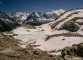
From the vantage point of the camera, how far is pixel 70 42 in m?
56.8

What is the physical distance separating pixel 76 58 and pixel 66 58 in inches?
68.6

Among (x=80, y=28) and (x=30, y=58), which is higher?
(x=80, y=28)

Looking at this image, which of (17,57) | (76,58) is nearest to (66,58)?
(76,58)

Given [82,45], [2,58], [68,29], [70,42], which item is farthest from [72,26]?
[2,58]

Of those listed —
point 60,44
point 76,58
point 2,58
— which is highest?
point 60,44

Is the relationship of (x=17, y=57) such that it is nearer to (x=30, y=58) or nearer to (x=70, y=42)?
(x=30, y=58)

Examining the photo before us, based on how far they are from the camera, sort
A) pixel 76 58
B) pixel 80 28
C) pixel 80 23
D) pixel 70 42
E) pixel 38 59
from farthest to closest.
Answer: pixel 80 23
pixel 80 28
pixel 70 42
pixel 38 59
pixel 76 58

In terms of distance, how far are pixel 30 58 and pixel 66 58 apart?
688 cm

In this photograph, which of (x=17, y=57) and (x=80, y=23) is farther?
(x=80, y=23)

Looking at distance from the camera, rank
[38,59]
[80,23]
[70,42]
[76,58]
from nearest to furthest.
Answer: [76,58]
[38,59]
[70,42]
[80,23]

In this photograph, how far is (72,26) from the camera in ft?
290

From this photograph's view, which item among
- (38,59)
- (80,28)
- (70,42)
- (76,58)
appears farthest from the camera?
(80,28)

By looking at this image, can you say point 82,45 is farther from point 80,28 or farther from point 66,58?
point 80,28

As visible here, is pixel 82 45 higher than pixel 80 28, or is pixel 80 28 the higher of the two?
pixel 80 28
